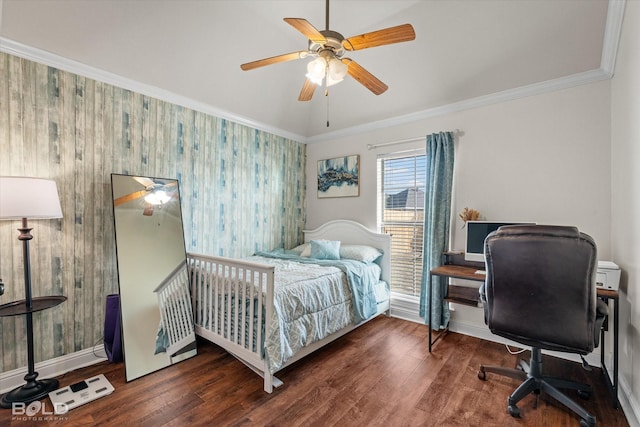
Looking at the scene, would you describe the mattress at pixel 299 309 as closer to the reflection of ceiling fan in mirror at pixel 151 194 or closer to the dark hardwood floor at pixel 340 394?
the dark hardwood floor at pixel 340 394

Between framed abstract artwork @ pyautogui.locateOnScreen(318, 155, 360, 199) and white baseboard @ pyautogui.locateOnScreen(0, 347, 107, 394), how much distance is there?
318 centimetres

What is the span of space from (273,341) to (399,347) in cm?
138

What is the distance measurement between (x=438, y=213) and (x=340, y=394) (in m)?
2.09

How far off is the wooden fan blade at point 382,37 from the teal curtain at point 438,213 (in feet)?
5.74

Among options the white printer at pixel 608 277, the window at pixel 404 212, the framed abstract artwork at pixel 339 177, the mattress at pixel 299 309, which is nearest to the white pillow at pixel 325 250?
the mattress at pixel 299 309

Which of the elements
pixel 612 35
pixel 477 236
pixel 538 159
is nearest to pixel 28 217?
pixel 477 236

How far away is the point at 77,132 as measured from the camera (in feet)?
7.84

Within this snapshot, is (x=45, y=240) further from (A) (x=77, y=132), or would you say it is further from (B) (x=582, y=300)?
(B) (x=582, y=300)

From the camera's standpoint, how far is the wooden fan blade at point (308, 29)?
1572 millimetres

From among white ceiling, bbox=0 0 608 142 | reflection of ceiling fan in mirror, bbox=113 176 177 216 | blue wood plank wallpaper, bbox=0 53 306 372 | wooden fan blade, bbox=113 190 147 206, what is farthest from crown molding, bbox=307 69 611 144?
wooden fan blade, bbox=113 190 147 206

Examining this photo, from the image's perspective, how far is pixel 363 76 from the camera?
2.04m

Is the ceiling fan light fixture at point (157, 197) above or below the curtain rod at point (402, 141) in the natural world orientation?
below

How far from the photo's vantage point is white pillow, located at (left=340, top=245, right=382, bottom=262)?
135 inches

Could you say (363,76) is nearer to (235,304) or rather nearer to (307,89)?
(307,89)
